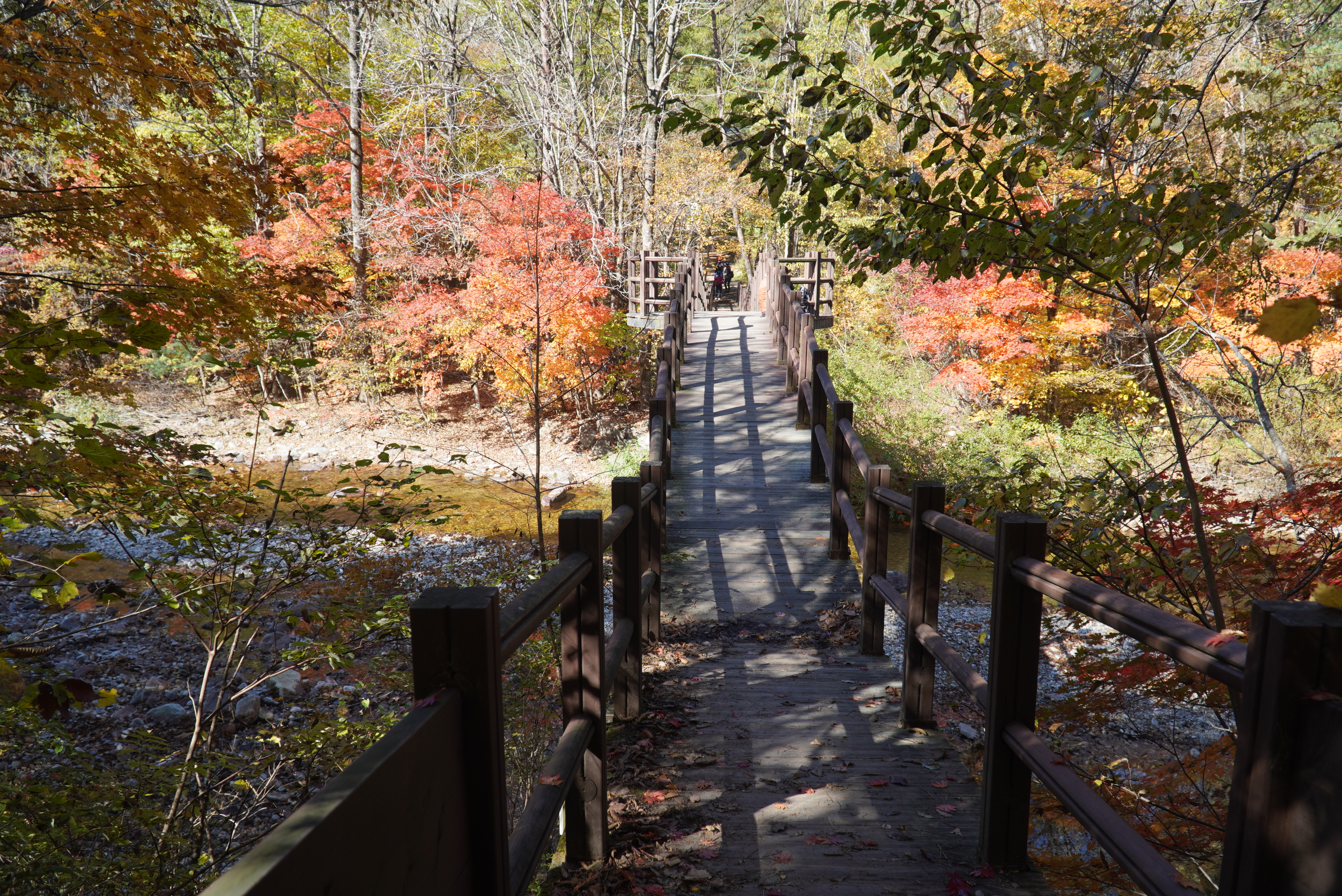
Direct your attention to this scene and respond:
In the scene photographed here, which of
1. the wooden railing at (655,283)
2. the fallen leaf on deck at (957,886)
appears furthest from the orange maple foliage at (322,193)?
the fallen leaf on deck at (957,886)

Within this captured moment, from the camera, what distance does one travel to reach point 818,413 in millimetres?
8094

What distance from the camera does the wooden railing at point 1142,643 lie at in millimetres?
1211

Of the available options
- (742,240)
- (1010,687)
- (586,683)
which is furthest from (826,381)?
(742,240)

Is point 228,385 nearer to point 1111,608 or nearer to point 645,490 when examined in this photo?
point 645,490

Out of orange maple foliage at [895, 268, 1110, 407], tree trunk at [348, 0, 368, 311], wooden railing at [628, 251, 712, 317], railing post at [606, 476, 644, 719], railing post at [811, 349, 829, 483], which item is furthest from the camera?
wooden railing at [628, 251, 712, 317]

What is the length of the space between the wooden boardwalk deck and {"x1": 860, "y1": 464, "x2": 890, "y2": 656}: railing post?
13 cm

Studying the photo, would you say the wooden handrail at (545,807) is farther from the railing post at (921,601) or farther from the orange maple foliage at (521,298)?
the orange maple foliage at (521,298)

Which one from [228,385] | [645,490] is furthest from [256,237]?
[645,490]

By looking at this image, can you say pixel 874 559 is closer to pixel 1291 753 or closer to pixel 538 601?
pixel 538 601

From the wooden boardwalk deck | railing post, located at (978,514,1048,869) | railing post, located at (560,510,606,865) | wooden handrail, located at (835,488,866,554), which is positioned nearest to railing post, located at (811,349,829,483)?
the wooden boardwalk deck

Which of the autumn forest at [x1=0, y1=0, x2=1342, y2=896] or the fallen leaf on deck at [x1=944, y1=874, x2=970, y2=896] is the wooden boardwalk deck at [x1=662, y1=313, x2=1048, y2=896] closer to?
the fallen leaf on deck at [x1=944, y1=874, x2=970, y2=896]

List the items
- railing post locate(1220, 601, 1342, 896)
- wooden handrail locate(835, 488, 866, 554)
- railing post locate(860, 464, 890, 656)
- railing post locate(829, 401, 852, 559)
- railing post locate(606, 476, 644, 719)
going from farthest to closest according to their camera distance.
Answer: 1. railing post locate(829, 401, 852, 559)
2. wooden handrail locate(835, 488, 866, 554)
3. railing post locate(860, 464, 890, 656)
4. railing post locate(606, 476, 644, 719)
5. railing post locate(1220, 601, 1342, 896)

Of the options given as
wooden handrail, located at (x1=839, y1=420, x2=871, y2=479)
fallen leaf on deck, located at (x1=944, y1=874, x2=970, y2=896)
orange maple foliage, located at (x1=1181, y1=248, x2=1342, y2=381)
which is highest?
orange maple foliage, located at (x1=1181, y1=248, x2=1342, y2=381)

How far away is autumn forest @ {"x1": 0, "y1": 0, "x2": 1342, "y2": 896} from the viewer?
3410 mm
